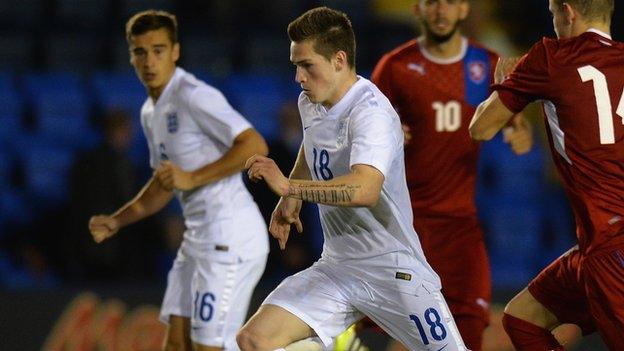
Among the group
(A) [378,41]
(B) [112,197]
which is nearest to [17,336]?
(B) [112,197]

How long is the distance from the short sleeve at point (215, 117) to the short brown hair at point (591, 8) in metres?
1.92

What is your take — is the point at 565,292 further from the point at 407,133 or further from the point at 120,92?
the point at 120,92

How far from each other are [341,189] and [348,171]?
0.43 metres

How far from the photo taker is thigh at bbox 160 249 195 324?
6480mm


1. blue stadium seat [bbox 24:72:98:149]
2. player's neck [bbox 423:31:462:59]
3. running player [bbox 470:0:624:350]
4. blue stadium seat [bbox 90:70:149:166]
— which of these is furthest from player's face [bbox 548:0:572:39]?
blue stadium seat [bbox 24:72:98:149]

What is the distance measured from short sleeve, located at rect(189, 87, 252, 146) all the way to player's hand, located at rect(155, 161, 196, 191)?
377 mm

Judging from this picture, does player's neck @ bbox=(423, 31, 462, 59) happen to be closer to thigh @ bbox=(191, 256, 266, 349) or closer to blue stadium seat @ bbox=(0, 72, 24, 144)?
thigh @ bbox=(191, 256, 266, 349)

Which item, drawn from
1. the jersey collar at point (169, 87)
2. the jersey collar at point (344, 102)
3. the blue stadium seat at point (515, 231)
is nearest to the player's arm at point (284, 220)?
the jersey collar at point (344, 102)

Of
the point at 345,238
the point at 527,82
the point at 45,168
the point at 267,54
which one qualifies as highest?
the point at 527,82

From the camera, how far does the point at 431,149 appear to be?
6.61 meters

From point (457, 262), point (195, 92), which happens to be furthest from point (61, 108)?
point (457, 262)

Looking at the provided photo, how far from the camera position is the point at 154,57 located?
21.4ft

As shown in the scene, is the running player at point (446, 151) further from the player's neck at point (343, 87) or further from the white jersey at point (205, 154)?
the player's neck at point (343, 87)

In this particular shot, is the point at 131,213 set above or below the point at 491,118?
below
